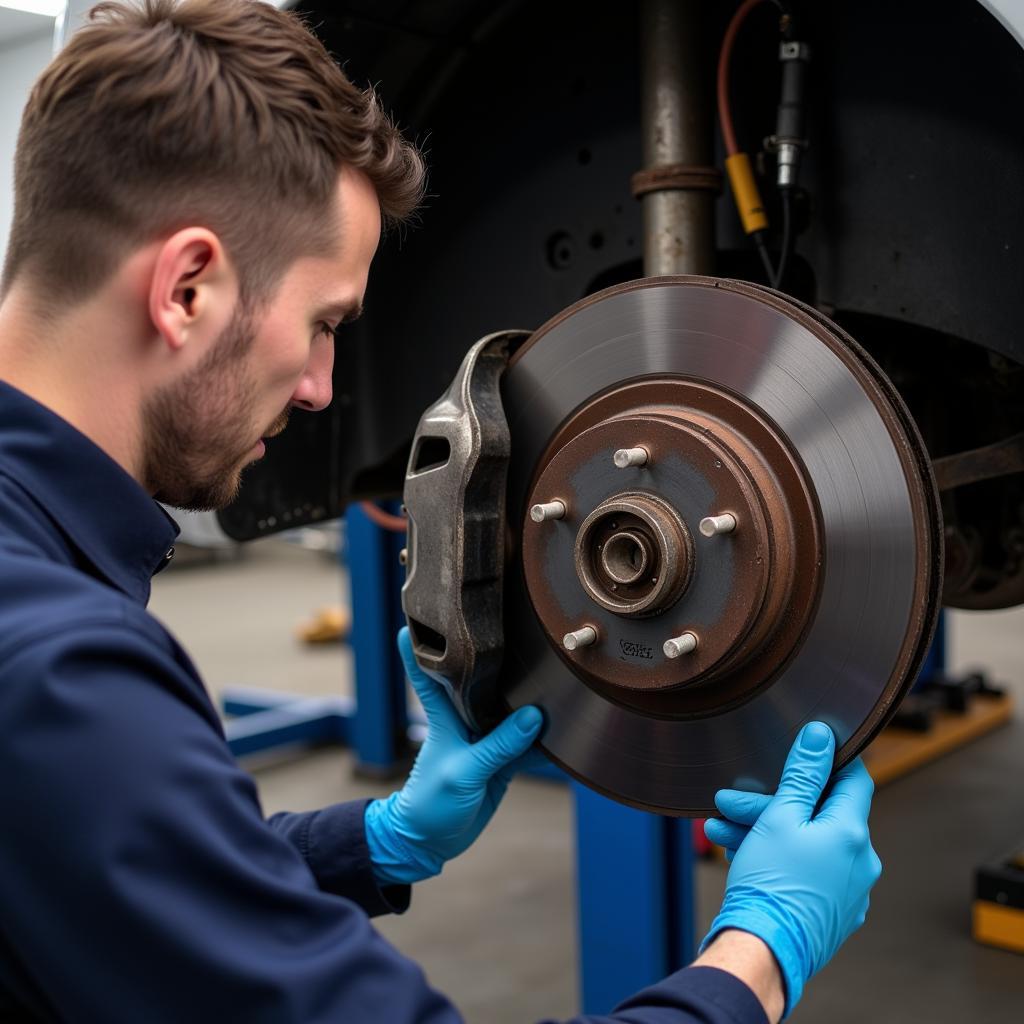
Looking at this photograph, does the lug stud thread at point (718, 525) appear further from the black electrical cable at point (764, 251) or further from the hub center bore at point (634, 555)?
the black electrical cable at point (764, 251)

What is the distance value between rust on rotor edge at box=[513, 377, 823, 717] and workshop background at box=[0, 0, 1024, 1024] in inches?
11.4

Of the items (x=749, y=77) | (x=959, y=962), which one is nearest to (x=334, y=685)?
(x=959, y=962)

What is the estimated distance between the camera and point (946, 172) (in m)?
0.97

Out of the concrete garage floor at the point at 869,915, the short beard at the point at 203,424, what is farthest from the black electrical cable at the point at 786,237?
the concrete garage floor at the point at 869,915

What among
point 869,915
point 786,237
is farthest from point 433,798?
point 869,915

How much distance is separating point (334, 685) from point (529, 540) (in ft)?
12.3

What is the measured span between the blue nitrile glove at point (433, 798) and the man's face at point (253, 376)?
0.30 meters

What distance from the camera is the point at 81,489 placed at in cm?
64

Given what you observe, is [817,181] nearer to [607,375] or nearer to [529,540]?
[607,375]

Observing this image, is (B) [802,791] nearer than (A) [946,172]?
Yes

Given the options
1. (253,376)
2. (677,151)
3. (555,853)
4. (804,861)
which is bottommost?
(555,853)

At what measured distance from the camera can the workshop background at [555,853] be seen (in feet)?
4.25

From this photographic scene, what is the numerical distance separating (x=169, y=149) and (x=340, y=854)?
2.06 feet

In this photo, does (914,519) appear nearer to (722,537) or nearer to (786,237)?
(722,537)
